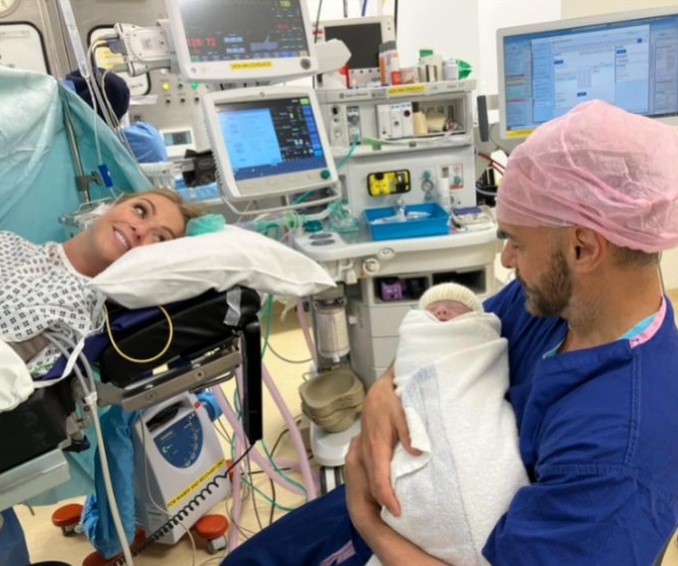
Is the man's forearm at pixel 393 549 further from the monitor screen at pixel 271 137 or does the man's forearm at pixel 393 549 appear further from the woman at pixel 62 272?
the monitor screen at pixel 271 137

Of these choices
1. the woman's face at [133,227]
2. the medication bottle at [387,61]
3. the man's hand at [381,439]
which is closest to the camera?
the man's hand at [381,439]

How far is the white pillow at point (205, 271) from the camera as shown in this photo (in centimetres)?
118

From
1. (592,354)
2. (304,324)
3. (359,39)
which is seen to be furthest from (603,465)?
(359,39)

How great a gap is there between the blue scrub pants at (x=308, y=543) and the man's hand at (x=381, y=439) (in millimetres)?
145

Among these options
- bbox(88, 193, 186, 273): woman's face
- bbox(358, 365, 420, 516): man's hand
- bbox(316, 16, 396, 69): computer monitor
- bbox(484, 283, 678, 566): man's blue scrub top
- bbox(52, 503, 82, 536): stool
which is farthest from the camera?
bbox(316, 16, 396, 69): computer monitor

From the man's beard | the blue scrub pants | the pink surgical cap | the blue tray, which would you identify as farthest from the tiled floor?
the pink surgical cap

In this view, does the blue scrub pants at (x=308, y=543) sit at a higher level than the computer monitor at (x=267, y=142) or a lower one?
lower

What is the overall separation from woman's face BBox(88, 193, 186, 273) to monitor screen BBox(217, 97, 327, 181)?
351 mm

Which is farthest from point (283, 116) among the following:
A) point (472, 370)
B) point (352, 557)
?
point (352, 557)

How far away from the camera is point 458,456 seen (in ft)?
2.89

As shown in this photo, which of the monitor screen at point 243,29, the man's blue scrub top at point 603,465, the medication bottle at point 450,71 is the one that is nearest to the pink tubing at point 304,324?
the monitor screen at point 243,29

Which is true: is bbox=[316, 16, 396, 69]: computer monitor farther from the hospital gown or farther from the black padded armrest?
the hospital gown

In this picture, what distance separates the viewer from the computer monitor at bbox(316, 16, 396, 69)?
2387 mm

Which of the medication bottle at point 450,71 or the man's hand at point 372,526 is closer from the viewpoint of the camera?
the man's hand at point 372,526
